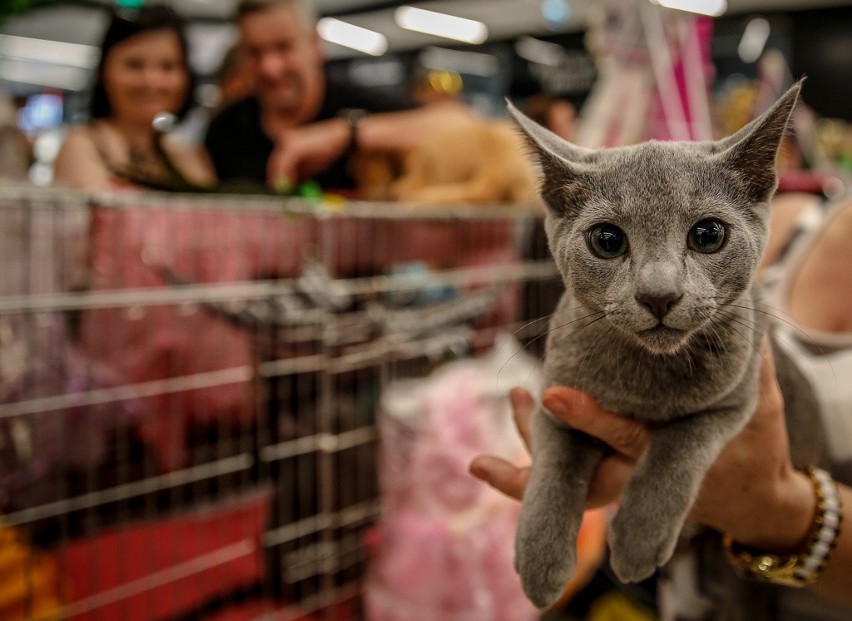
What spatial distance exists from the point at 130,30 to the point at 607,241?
1.17 m

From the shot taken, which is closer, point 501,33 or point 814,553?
point 814,553

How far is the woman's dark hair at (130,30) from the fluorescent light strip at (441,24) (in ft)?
20.8

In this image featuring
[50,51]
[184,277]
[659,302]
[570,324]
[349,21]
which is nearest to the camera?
[659,302]

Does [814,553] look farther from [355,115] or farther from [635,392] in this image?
[355,115]

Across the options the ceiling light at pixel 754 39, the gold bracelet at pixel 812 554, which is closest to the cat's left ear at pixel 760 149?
the gold bracelet at pixel 812 554

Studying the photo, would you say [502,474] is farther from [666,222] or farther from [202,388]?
[202,388]

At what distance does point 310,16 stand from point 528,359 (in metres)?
0.93

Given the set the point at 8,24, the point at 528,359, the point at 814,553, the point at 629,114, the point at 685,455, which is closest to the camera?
the point at 685,455

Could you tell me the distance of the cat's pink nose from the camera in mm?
410

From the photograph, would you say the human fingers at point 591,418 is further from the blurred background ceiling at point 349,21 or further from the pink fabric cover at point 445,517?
the blurred background ceiling at point 349,21

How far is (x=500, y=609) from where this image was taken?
4.25 ft

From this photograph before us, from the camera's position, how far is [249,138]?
5.57ft

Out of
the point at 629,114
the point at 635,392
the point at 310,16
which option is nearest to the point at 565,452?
the point at 635,392

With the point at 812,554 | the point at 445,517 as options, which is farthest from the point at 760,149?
the point at 445,517
